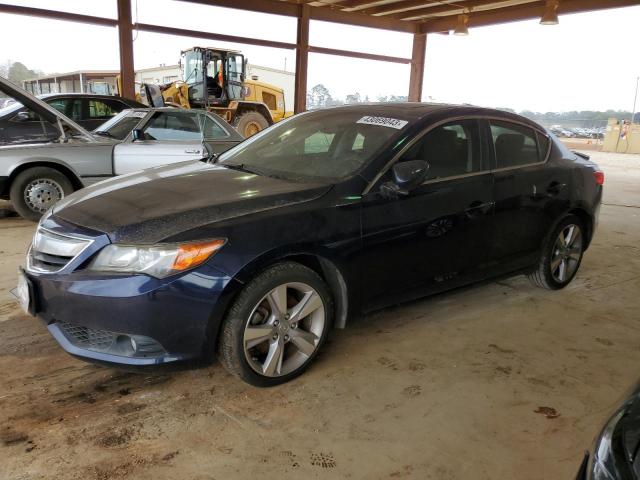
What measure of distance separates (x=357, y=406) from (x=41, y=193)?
5085mm

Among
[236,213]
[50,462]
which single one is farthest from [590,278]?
[50,462]

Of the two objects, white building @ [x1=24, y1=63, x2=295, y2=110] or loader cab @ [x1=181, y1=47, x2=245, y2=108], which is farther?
white building @ [x1=24, y1=63, x2=295, y2=110]

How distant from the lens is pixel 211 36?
43.1ft

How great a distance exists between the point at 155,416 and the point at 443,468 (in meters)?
1.31

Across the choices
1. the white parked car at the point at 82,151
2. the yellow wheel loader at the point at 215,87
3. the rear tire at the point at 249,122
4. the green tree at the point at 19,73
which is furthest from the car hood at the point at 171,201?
the green tree at the point at 19,73

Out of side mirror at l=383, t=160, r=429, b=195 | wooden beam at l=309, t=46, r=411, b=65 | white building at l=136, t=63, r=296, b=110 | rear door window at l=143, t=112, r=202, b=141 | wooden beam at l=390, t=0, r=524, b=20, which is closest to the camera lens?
side mirror at l=383, t=160, r=429, b=195

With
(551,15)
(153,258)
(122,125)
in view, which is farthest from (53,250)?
(551,15)

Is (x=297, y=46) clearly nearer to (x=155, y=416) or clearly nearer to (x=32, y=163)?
(x=32, y=163)

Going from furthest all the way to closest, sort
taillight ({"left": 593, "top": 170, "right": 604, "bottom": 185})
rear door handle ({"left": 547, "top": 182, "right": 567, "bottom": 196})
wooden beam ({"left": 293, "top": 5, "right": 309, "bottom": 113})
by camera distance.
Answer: wooden beam ({"left": 293, "top": 5, "right": 309, "bottom": 113}), taillight ({"left": 593, "top": 170, "right": 604, "bottom": 185}), rear door handle ({"left": 547, "top": 182, "right": 567, "bottom": 196})

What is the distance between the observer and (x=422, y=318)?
370cm

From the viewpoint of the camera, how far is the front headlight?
2.31 metres

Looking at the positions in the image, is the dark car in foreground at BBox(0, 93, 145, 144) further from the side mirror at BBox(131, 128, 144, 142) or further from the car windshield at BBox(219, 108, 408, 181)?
the car windshield at BBox(219, 108, 408, 181)

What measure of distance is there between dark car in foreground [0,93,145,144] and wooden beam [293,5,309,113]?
23.6ft

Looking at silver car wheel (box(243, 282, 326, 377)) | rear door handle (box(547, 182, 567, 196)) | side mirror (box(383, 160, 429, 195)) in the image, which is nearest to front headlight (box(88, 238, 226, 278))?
silver car wheel (box(243, 282, 326, 377))
